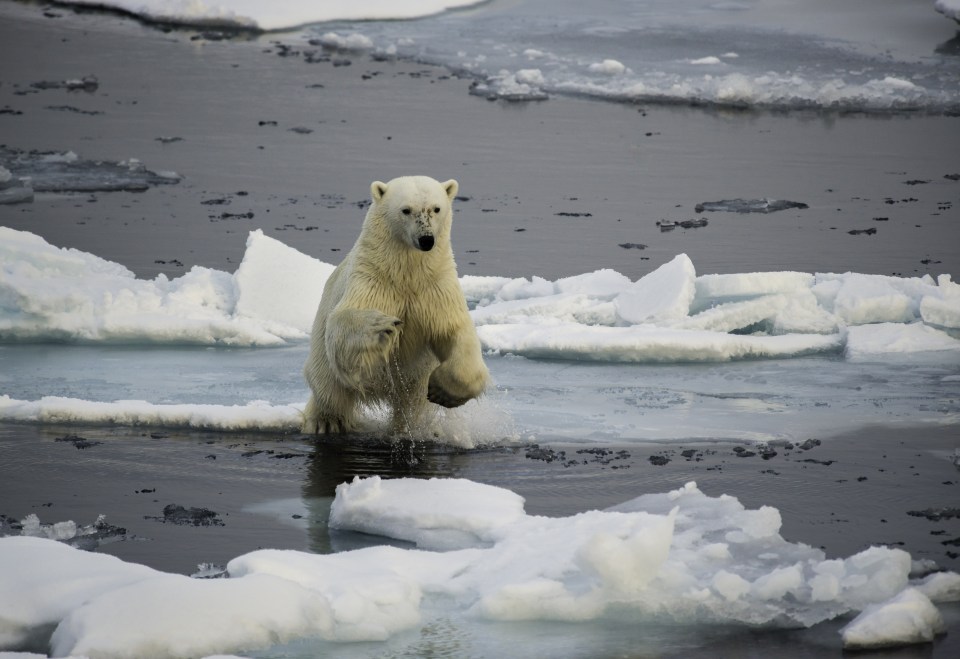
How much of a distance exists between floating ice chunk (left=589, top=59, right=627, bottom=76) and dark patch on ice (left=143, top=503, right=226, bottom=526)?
1374 centimetres

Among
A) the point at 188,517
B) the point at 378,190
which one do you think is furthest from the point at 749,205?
the point at 188,517

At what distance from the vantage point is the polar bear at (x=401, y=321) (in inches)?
272

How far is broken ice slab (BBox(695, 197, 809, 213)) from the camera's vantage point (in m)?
13.2

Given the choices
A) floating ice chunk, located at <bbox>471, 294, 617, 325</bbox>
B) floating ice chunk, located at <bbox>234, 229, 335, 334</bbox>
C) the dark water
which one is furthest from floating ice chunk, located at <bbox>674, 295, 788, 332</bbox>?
floating ice chunk, located at <bbox>234, 229, 335, 334</bbox>

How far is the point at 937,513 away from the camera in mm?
6262

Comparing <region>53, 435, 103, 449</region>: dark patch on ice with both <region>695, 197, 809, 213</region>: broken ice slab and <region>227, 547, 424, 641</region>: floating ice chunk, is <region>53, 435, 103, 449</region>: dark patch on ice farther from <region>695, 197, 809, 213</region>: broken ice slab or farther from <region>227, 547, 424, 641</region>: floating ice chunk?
<region>695, 197, 809, 213</region>: broken ice slab

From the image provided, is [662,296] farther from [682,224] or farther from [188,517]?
[188,517]

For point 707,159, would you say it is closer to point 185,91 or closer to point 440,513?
point 185,91

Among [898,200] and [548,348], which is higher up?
[898,200]

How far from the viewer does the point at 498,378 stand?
8703mm

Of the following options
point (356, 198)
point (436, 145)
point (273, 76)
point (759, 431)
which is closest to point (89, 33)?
point (273, 76)

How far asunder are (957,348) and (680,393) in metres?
1.84

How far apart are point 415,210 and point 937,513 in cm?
260

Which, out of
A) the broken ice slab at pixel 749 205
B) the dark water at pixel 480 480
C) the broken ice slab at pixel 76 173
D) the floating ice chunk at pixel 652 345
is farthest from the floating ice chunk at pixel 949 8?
the dark water at pixel 480 480
